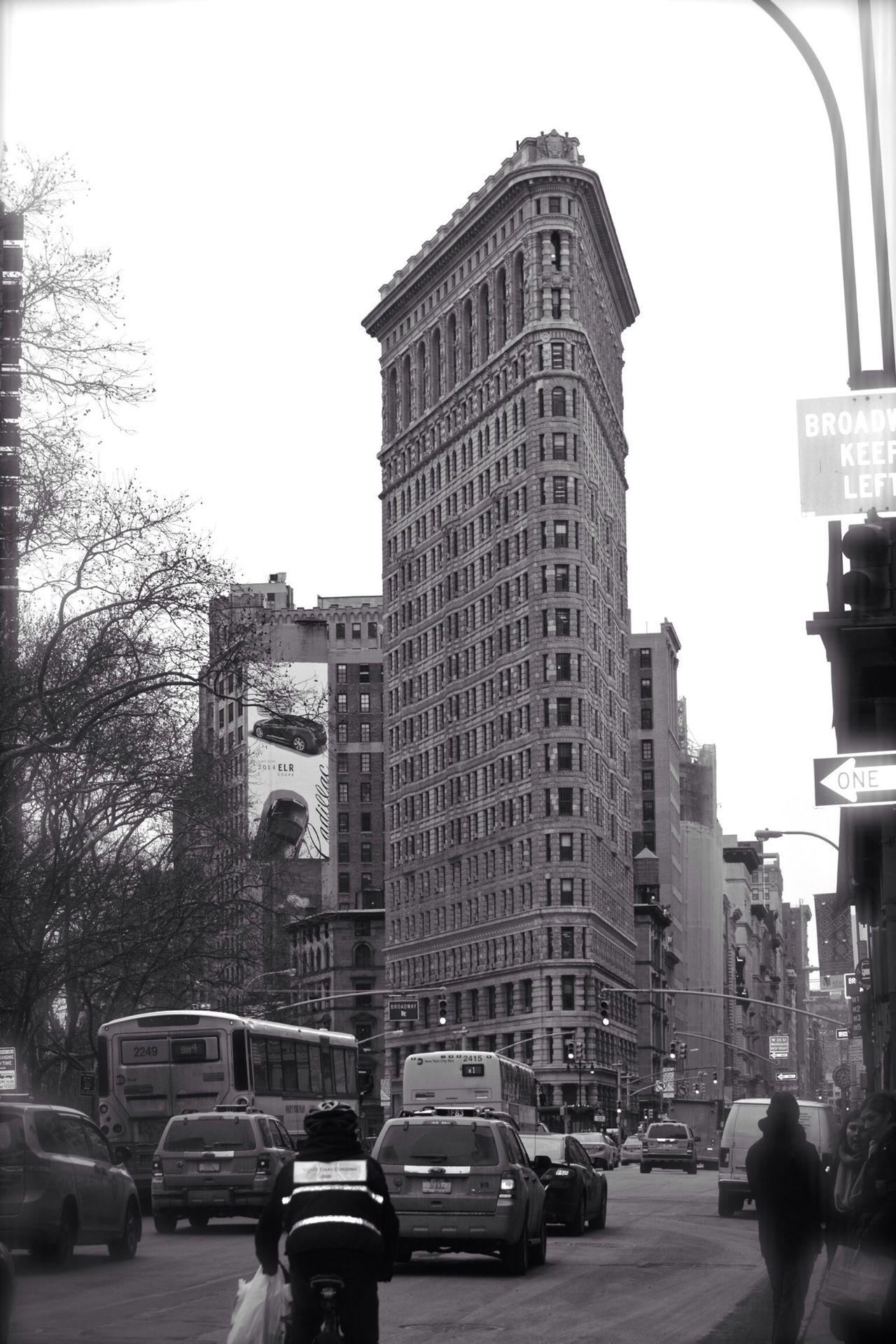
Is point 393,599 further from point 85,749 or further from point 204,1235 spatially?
point 204,1235

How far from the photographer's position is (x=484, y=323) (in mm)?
141125

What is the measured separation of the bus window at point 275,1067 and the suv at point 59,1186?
A: 15022mm

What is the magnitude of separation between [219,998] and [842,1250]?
64.9 m

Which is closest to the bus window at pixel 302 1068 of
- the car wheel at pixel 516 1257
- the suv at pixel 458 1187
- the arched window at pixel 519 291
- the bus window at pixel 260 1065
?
the bus window at pixel 260 1065

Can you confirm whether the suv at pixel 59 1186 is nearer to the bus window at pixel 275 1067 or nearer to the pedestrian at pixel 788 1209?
the pedestrian at pixel 788 1209

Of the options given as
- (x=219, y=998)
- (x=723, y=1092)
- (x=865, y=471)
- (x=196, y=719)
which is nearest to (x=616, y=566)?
(x=723, y=1092)

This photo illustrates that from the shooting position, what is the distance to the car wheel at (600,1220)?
29.9 meters

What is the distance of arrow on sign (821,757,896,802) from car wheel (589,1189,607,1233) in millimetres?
16563

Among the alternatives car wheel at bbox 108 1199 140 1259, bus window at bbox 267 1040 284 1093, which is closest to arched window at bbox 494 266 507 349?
bus window at bbox 267 1040 284 1093

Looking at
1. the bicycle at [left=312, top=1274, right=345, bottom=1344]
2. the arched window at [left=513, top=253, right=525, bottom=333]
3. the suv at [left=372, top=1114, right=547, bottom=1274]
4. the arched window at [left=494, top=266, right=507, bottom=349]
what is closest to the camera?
the bicycle at [left=312, top=1274, right=345, bottom=1344]

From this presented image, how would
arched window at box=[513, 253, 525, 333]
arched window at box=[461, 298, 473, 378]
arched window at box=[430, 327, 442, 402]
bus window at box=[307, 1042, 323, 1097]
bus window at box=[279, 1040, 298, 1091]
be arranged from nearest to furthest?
1. bus window at box=[279, 1040, 298, 1091]
2. bus window at box=[307, 1042, 323, 1097]
3. arched window at box=[513, 253, 525, 333]
4. arched window at box=[461, 298, 473, 378]
5. arched window at box=[430, 327, 442, 402]

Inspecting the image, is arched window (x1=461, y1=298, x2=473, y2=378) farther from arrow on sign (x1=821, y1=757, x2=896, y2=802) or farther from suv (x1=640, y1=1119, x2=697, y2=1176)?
arrow on sign (x1=821, y1=757, x2=896, y2=802)

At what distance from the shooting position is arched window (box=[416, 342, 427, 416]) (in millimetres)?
150250

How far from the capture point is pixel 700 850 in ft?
608
